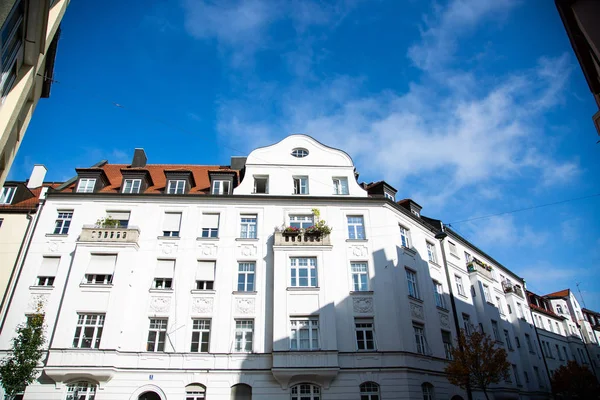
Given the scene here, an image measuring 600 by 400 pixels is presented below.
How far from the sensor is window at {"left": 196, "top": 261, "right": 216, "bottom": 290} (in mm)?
25406

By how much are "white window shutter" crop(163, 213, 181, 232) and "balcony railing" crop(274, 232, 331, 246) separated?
6408mm

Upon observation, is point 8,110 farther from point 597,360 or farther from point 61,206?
point 597,360

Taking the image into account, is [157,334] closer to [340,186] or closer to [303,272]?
[303,272]

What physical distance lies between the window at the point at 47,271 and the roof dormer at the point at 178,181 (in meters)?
7.77

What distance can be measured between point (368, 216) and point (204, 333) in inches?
490

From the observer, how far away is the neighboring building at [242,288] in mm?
22672

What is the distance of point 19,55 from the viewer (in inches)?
502

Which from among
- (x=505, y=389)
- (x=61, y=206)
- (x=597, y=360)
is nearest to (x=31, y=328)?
(x=61, y=206)

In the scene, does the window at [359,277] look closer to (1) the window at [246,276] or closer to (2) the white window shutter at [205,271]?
(1) the window at [246,276]

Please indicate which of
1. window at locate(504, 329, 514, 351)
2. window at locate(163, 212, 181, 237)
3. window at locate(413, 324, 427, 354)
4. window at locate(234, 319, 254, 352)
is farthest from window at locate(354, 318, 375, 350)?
window at locate(504, 329, 514, 351)

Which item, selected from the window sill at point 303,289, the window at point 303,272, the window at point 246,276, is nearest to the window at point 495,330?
the window at point 303,272

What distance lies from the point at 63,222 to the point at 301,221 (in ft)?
48.9

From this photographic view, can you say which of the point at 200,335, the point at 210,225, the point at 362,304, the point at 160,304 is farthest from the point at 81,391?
the point at 362,304

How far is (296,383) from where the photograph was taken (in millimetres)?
22766
